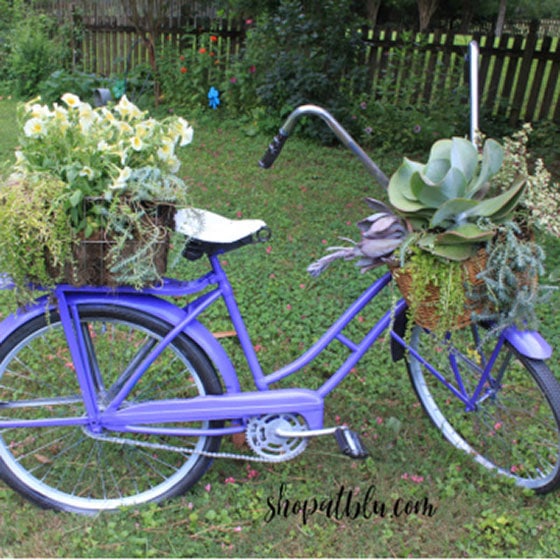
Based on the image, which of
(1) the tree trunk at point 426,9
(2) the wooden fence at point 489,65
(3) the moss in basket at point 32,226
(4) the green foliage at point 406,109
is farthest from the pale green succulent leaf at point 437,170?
(1) the tree trunk at point 426,9

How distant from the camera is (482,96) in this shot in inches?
324

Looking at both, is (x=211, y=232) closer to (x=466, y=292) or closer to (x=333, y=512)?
(x=466, y=292)

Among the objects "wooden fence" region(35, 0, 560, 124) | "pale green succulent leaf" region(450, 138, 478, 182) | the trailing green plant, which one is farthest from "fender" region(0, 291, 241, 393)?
"wooden fence" region(35, 0, 560, 124)

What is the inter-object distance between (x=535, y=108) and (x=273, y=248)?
5190 mm

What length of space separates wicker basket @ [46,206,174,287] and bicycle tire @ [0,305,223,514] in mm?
196

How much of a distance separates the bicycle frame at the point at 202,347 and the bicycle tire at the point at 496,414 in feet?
0.43

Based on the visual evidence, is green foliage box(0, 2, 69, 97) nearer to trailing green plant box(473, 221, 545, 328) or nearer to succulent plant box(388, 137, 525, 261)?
succulent plant box(388, 137, 525, 261)

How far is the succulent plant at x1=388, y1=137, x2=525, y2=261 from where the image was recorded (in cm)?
196

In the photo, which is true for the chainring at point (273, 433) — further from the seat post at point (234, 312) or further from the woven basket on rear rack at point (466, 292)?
the woven basket on rear rack at point (466, 292)

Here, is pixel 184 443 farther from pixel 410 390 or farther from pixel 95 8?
pixel 95 8

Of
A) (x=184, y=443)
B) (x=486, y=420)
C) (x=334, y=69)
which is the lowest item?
(x=184, y=443)

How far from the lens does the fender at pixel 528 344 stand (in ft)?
7.04

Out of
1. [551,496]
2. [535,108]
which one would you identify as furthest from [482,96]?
[551,496]

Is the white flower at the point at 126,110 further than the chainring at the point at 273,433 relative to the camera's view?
No
